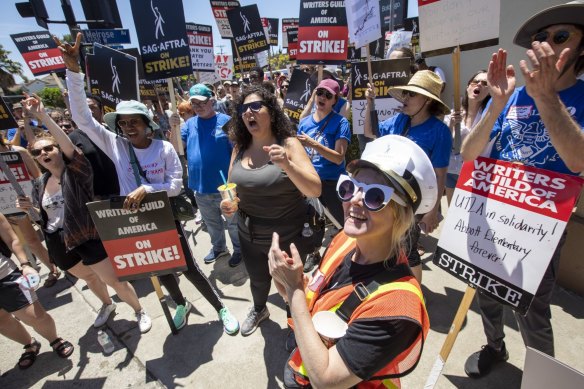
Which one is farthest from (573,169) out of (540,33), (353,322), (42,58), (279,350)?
(42,58)

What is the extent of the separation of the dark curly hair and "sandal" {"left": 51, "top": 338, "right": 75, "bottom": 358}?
105 inches

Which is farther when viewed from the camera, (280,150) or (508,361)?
(508,361)

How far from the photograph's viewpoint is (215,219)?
4137mm

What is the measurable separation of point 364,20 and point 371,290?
351cm

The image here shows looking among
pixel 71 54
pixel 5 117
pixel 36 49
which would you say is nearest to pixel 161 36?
pixel 71 54

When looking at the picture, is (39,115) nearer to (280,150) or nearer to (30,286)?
(30,286)

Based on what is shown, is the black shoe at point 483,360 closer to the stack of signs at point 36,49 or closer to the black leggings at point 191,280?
the black leggings at point 191,280

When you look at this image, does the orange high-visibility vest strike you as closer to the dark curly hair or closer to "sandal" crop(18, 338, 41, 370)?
the dark curly hair

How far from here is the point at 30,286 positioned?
243cm

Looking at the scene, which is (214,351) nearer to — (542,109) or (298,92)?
(542,109)

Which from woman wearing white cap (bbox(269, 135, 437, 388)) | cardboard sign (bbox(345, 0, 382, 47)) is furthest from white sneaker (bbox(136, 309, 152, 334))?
cardboard sign (bbox(345, 0, 382, 47))

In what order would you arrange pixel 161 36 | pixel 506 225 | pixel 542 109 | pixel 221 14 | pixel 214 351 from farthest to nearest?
pixel 221 14
pixel 161 36
pixel 214 351
pixel 506 225
pixel 542 109

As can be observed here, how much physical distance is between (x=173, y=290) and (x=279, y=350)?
1.27 m

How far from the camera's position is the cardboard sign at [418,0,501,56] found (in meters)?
1.99
